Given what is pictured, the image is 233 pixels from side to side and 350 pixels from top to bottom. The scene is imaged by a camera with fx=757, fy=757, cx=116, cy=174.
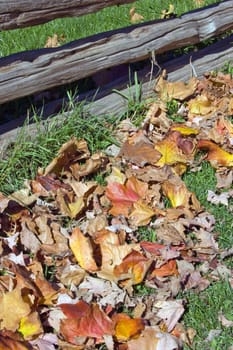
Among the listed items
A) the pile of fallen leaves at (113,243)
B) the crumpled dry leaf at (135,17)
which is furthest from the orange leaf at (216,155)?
the crumpled dry leaf at (135,17)

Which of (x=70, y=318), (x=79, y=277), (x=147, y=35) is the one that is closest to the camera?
(x=70, y=318)

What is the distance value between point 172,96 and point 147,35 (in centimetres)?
39

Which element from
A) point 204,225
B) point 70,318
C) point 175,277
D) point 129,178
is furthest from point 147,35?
point 70,318

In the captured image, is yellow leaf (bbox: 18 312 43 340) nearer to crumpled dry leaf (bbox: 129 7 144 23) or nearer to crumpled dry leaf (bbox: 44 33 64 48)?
crumpled dry leaf (bbox: 44 33 64 48)

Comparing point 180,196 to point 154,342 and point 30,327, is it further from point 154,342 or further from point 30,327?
point 30,327

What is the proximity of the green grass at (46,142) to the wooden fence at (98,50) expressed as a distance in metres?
0.07

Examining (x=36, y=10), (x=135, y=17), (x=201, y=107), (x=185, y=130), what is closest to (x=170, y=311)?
(x=185, y=130)

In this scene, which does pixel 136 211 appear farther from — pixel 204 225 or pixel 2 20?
pixel 2 20

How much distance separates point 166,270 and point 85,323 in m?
0.49

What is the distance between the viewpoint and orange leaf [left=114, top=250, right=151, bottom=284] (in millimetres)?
2955

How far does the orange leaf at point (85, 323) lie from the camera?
8.71ft

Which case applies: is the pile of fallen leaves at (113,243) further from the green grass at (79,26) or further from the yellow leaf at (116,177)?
the green grass at (79,26)

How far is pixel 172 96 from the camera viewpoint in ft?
14.1

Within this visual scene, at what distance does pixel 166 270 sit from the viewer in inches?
119
